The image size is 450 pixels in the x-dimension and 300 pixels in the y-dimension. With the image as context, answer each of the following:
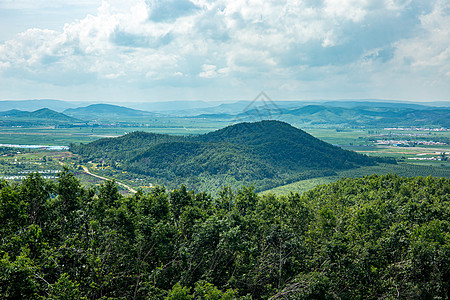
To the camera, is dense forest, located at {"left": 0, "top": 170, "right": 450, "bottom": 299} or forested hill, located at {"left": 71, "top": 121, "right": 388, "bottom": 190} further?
forested hill, located at {"left": 71, "top": 121, "right": 388, "bottom": 190}

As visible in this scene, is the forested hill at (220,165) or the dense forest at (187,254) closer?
the dense forest at (187,254)

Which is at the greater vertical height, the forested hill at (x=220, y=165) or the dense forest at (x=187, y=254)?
the dense forest at (x=187, y=254)

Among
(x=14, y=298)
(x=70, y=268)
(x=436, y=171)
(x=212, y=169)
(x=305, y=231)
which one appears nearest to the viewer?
(x=14, y=298)

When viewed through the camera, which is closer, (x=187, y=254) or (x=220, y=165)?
(x=187, y=254)

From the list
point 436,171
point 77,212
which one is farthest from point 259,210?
point 436,171

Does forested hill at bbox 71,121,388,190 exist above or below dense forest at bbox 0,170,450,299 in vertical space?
below

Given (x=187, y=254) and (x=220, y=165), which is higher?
(x=187, y=254)

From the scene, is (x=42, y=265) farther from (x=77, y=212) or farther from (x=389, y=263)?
(x=389, y=263)

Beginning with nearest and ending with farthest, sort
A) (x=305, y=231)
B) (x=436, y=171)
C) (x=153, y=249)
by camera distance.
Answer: (x=153, y=249), (x=305, y=231), (x=436, y=171)
